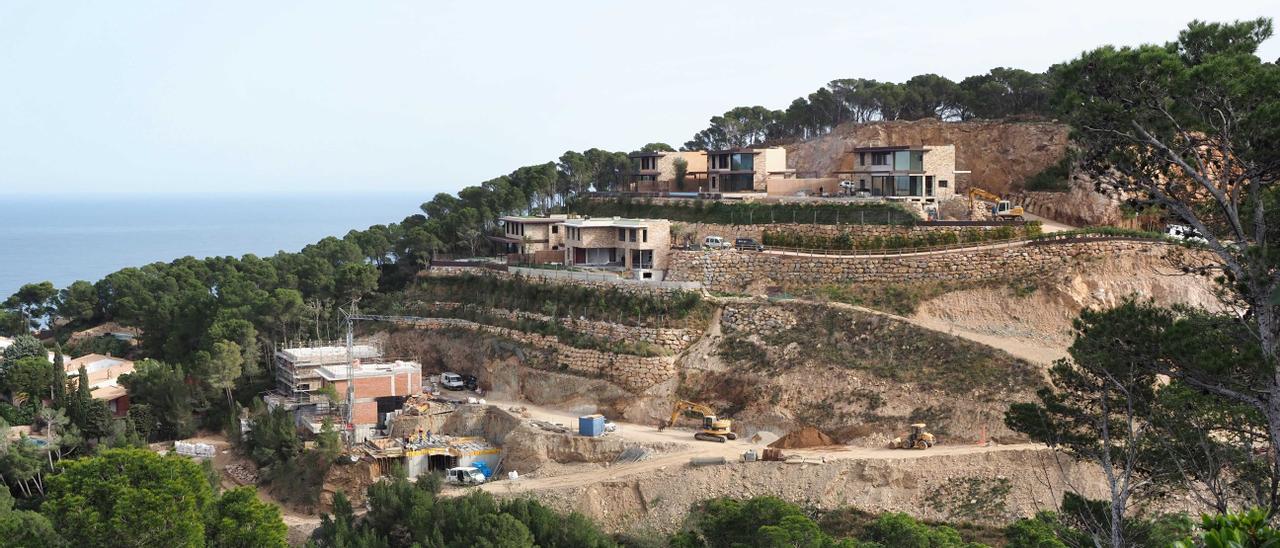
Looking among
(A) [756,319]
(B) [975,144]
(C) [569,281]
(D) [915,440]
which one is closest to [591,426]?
(A) [756,319]

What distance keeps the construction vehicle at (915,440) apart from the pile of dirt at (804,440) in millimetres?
2144

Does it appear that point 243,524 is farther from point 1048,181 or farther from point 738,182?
point 1048,181

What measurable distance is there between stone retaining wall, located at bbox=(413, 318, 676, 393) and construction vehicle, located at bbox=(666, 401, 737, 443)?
2.05 metres

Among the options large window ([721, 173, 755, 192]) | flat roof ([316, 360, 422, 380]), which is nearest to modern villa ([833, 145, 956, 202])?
large window ([721, 173, 755, 192])

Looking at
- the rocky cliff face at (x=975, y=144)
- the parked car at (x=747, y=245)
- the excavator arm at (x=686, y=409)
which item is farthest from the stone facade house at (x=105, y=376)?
the rocky cliff face at (x=975, y=144)

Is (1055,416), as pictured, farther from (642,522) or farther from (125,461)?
(125,461)

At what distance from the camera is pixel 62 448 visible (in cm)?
4291

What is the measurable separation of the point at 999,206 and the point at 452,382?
2583cm

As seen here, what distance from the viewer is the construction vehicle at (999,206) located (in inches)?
1891

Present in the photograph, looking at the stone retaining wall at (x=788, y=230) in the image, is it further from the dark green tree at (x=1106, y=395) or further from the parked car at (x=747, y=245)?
the dark green tree at (x=1106, y=395)

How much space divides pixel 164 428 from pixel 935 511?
31.5 m

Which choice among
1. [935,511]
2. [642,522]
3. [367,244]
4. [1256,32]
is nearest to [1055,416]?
[1256,32]

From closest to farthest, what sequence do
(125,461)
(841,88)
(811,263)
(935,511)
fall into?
(125,461) → (935,511) → (811,263) → (841,88)

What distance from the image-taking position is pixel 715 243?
50.5 m
